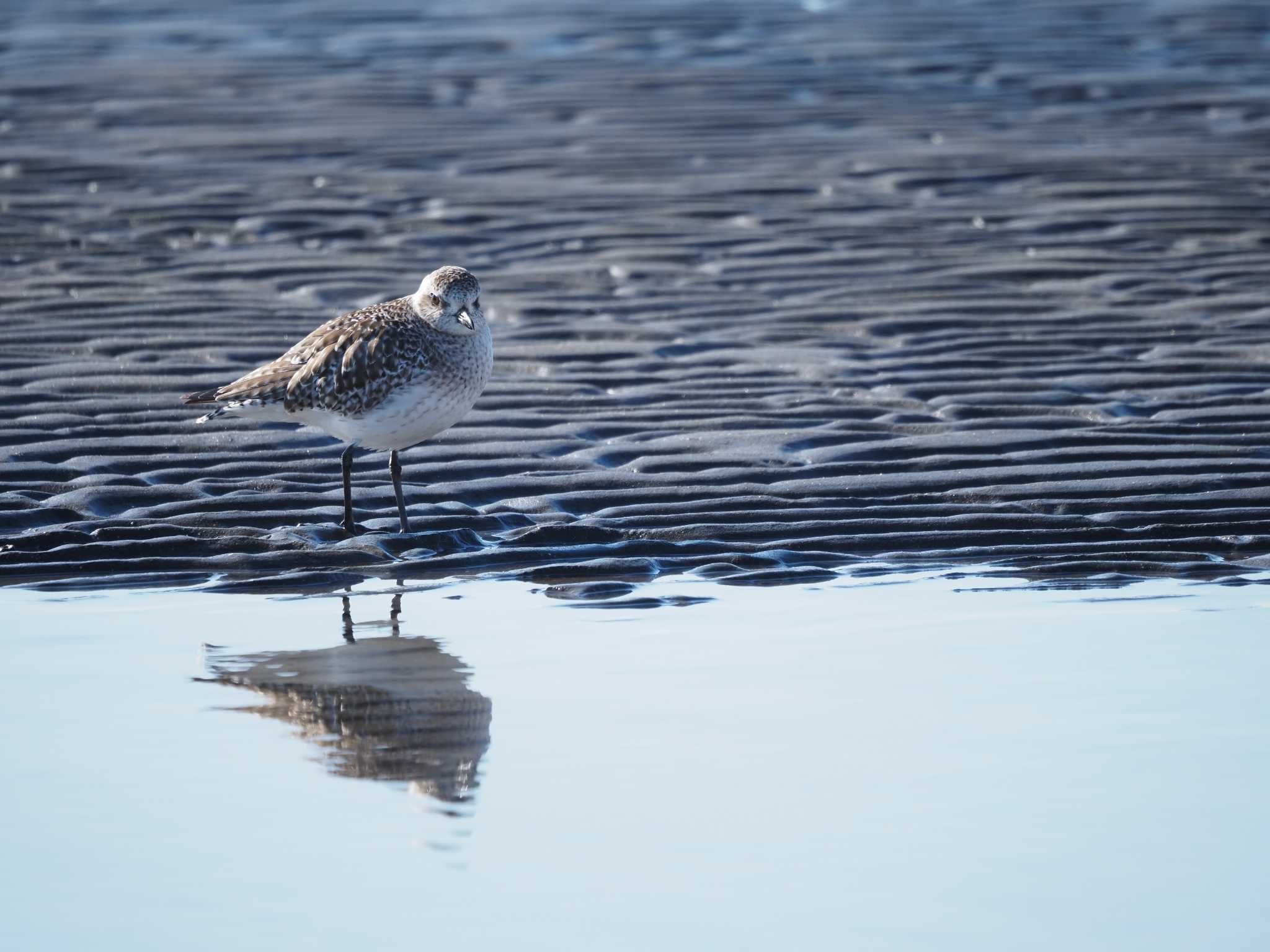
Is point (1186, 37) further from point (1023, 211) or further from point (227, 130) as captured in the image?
point (227, 130)

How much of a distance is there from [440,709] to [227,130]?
9.79 meters

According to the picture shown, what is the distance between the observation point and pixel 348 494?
21.4ft

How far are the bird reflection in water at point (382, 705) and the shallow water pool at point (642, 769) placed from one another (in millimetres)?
12

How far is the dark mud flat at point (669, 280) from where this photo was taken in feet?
21.8

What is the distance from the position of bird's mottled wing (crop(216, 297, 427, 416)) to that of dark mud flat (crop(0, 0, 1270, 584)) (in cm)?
42

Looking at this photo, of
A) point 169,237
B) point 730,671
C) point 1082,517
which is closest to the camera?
point 730,671

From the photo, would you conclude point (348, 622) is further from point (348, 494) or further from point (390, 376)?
point (390, 376)

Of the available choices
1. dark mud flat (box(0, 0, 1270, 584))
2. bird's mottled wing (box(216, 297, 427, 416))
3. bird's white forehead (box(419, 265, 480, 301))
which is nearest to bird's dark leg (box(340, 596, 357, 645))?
dark mud flat (box(0, 0, 1270, 584))

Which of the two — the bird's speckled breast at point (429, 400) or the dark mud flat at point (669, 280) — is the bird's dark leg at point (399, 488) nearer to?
the bird's speckled breast at point (429, 400)

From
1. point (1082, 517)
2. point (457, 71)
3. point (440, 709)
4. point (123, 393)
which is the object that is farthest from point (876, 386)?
point (457, 71)

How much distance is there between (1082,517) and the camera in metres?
6.60

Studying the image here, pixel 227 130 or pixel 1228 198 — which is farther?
pixel 227 130

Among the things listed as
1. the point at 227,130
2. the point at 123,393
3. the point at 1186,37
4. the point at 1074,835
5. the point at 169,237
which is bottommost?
the point at 1074,835

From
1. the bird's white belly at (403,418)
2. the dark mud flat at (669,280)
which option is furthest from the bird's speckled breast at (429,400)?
the dark mud flat at (669,280)
